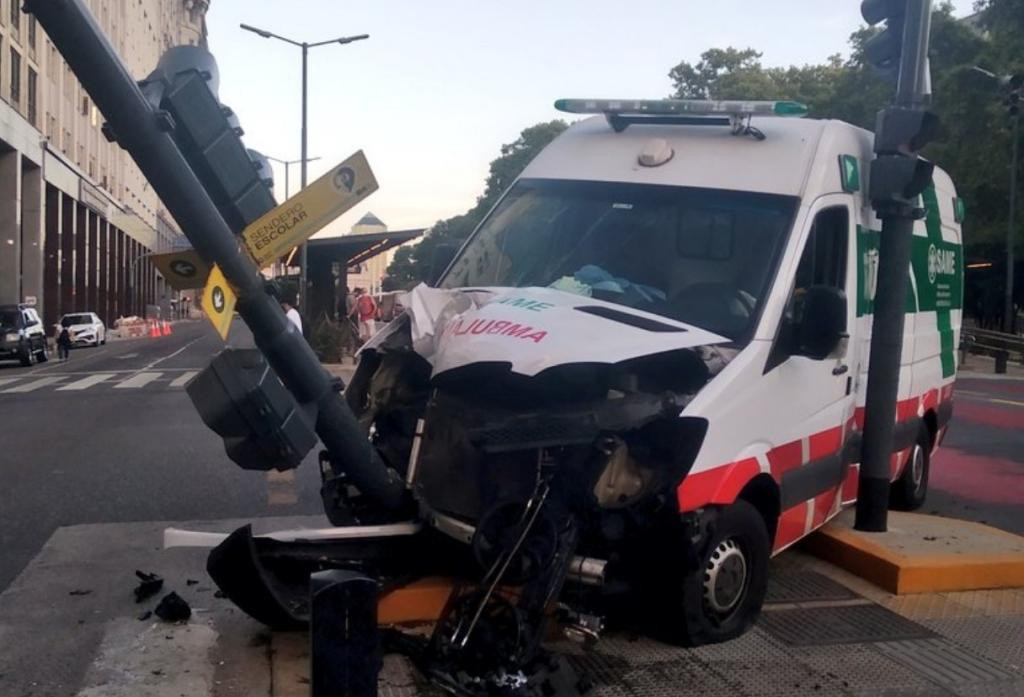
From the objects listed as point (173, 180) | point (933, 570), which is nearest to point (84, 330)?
point (933, 570)

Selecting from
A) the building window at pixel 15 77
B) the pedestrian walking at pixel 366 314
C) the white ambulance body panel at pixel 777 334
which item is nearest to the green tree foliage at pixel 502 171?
the building window at pixel 15 77

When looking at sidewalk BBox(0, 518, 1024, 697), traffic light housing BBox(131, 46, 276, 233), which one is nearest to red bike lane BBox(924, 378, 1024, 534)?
sidewalk BBox(0, 518, 1024, 697)

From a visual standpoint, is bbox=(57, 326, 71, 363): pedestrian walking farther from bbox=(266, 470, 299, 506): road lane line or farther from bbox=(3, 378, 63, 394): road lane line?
bbox=(266, 470, 299, 506): road lane line

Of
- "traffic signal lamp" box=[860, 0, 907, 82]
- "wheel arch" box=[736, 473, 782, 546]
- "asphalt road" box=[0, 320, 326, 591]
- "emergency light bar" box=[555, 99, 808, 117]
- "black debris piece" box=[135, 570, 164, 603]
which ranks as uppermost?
"traffic signal lamp" box=[860, 0, 907, 82]

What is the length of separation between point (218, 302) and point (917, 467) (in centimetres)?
643

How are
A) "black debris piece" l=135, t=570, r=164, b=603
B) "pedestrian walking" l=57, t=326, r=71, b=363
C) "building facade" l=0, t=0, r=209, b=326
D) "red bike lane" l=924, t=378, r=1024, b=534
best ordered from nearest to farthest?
"black debris piece" l=135, t=570, r=164, b=603, "red bike lane" l=924, t=378, r=1024, b=534, "pedestrian walking" l=57, t=326, r=71, b=363, "building facade" l=0, t=0, r=209, b=326

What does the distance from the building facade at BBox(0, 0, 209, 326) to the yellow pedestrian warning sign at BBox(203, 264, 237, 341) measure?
26.4 m

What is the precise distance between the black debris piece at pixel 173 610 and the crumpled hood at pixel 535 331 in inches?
71.8

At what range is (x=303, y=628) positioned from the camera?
5715 millimetres

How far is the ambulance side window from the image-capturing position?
5992 millimetres

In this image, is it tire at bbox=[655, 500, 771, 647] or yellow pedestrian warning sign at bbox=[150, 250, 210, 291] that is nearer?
yellow pedestrian warning sign at bbox=[150, 250, 210, 291]

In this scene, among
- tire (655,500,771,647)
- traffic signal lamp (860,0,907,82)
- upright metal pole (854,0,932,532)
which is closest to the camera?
tire (655,500,771,647)

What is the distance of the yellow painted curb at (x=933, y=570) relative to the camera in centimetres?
672

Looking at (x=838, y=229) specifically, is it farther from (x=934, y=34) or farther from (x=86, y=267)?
(x=86, y=267)
